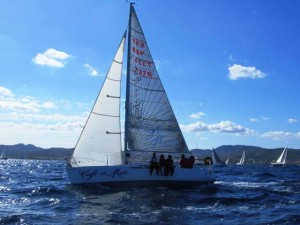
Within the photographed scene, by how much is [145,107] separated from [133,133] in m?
2.05

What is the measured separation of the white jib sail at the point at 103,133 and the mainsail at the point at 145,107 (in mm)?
798

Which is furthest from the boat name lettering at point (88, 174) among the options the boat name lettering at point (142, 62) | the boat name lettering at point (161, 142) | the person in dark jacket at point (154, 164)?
the boat name lettering at point (142, 62)

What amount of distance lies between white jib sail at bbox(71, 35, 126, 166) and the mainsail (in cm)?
80

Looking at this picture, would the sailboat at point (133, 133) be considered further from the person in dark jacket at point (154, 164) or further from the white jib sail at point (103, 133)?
the person in dark jacket at point (154, 164)

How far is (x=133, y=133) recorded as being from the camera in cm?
2734

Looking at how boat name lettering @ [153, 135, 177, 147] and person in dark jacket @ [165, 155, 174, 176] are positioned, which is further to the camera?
boat name lettering @ [153, 135, 177, 147]

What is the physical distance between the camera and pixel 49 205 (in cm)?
1961

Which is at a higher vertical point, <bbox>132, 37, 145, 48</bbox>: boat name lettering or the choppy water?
<bbox>132, 37, 145, 48</bbox>: boat name lettering

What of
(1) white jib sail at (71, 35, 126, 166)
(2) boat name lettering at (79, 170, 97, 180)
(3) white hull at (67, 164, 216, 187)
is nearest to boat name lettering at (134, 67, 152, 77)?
(1) white jib sail at (71, 35, 126, 166)

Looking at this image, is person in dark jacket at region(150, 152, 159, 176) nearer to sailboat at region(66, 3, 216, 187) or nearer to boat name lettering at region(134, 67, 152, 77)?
sailboat at region(66, 3, 216, 187)

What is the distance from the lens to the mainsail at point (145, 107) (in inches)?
1084

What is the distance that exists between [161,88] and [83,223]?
15476mm

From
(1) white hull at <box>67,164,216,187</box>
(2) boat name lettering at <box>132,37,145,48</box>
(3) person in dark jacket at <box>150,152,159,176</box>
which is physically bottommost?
(1) white hull at <box>67,164,216,187</box>

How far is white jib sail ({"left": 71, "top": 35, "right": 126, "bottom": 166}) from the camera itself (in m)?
26.4
